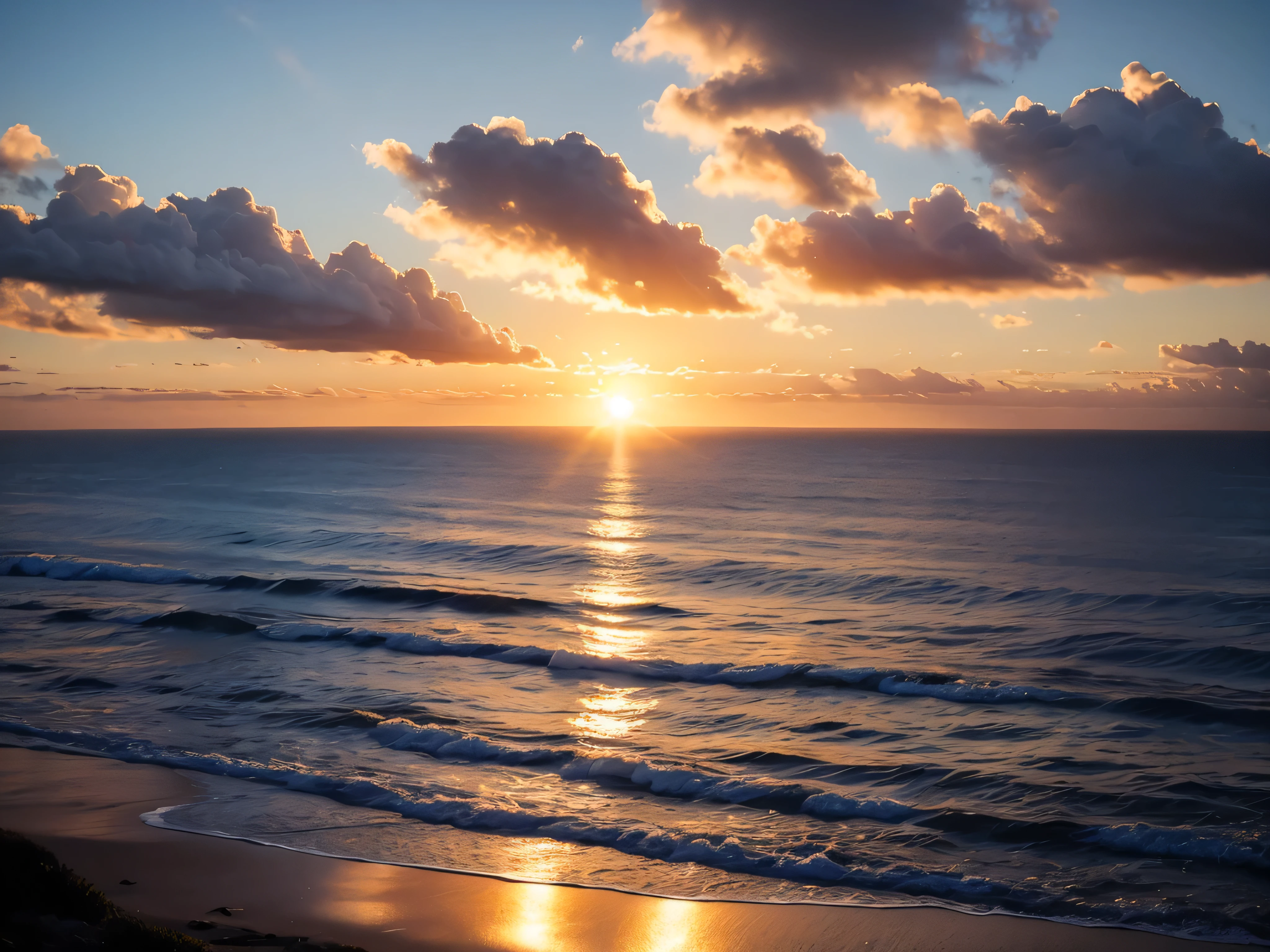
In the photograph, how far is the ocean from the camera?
12.9m

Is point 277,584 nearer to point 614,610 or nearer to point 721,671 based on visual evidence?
point 614,610

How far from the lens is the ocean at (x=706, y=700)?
509 inches

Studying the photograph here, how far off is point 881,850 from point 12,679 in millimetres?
23980

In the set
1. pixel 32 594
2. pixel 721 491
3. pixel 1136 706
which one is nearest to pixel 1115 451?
pixel 721 491

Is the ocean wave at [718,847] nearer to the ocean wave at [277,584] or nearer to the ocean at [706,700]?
the ocean at [706,700]

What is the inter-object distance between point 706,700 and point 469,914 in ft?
39.5

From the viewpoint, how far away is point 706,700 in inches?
874

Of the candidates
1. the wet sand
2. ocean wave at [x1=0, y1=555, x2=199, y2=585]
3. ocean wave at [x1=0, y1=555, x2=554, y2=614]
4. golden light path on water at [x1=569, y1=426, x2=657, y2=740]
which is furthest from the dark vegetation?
ocean wave at [x1=0, y1=555, x2=199, y2=585]

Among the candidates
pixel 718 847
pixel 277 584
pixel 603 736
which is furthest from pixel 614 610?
pixel 718 847

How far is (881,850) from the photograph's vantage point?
1312 cm

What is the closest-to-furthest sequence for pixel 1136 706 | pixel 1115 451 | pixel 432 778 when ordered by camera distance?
pixel 432 778 → pixel 1136 706 → pixel 1115 451

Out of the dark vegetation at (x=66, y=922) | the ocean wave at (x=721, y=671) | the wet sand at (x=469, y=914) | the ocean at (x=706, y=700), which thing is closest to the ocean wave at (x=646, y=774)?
the ocean at (x=706, y=700)

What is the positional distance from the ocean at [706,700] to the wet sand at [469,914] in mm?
482

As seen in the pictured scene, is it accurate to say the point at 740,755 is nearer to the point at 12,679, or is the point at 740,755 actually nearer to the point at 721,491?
the point at 12,679
